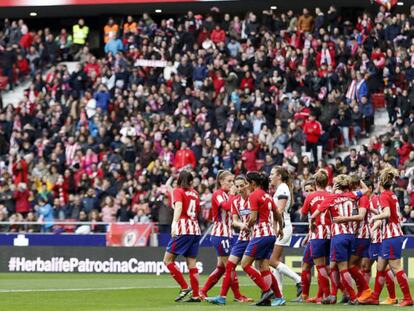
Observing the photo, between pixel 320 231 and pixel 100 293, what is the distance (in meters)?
4.81

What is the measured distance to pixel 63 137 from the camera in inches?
1523

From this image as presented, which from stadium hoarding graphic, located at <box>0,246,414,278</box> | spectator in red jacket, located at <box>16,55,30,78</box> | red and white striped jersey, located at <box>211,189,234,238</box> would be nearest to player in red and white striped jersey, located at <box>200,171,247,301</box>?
red and white striped jersey, located at <box>211,189,234,238</box>

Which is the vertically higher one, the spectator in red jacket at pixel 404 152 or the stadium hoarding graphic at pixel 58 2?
the stadium hoarding graphic at pixel 58 2

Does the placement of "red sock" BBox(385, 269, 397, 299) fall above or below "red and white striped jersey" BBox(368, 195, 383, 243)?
below

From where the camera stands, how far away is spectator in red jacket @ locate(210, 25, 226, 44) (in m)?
40.3

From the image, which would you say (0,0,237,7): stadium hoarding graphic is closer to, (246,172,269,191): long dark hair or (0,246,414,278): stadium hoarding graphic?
(0,246,414,278): stadium hoarding graphic

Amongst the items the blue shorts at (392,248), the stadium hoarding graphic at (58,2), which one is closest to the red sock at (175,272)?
the blue shorts at (392,248)

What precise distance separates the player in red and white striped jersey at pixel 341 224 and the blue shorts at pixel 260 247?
1269 millimetres

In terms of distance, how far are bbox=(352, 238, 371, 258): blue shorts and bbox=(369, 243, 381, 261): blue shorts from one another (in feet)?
1.15

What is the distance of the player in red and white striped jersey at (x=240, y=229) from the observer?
63.3 feet

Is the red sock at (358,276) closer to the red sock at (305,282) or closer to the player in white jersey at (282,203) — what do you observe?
the red sock at (305,282)

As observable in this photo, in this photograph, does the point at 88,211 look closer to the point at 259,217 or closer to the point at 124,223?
the point at 124,223

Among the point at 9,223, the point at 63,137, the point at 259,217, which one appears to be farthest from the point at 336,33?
the point at 259,217

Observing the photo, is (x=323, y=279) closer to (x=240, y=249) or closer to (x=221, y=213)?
(x=240, y=249)
